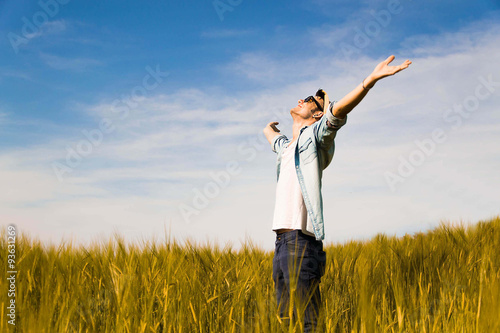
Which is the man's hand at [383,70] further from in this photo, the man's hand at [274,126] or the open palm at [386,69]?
the man's hand at [274,126]

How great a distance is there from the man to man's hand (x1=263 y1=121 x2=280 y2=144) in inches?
20.2

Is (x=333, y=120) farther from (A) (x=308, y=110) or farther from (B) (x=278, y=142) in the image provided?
(B) (x=278, y=142)

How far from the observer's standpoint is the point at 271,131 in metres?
4.03

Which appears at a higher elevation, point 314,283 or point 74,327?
point 314,283

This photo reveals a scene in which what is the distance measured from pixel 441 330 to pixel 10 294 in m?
2.91

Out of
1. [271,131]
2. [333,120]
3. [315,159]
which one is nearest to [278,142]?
[271,131]

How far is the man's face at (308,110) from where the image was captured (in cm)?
345

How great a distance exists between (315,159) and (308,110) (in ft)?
1.78

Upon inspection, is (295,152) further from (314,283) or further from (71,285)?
(71,285)

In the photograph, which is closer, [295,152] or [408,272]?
[295,152]

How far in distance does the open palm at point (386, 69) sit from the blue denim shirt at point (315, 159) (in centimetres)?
39

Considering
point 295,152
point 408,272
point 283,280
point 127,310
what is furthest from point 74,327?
point 408,272

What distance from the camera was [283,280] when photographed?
3023mm

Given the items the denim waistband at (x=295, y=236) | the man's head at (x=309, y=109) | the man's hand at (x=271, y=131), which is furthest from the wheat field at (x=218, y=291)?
the man's head at (x=309, y=109)
